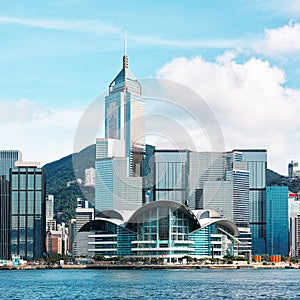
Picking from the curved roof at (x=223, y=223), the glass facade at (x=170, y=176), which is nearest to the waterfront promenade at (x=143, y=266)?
the curved roof at (x=223, y=223)

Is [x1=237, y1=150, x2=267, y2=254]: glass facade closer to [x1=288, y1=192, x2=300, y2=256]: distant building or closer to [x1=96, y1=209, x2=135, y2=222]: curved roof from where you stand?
[x1=288, y1=192, x2=300, y2=256]: distant building

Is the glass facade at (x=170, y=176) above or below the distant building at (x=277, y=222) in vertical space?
above

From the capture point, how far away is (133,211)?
121 metres

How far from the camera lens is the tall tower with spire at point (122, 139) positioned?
213ft

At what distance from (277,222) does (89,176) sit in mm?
116780

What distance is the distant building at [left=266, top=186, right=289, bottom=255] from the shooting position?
179 m

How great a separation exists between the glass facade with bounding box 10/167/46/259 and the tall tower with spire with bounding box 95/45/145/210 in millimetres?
32677

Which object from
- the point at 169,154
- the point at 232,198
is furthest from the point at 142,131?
the point at 232,198

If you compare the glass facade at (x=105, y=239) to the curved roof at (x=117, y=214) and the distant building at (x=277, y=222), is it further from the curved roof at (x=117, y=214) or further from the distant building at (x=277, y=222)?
the distant building at (x=277, y=222)

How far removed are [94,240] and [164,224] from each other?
459 inches

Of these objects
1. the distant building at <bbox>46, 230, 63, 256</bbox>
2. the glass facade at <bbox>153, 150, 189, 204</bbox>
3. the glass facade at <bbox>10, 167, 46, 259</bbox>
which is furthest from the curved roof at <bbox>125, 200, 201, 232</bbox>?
the distant building at <bbox>46, 230, 63, 256</bbox>

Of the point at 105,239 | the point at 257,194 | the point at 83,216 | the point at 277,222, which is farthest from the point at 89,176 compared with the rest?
the point at 257,194

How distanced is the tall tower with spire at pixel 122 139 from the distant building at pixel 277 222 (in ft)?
267

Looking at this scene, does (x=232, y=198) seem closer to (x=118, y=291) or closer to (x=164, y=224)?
(x=164, y=224)
